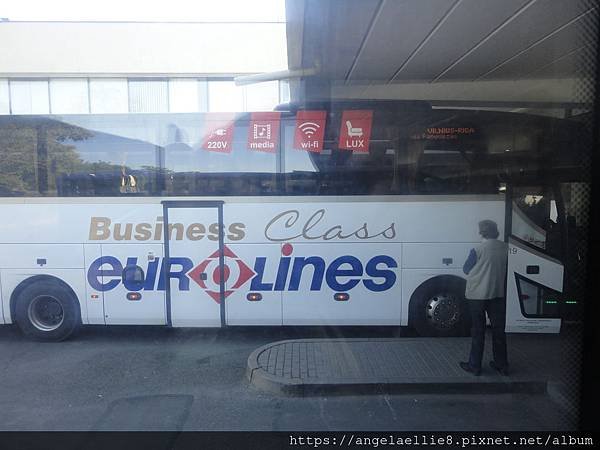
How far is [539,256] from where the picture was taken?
5.49 m

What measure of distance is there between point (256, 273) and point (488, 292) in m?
2.97

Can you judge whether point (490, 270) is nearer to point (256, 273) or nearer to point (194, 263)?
point (256, 273)

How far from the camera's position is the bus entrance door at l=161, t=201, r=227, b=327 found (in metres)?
5.62

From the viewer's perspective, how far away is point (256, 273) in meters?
5.70

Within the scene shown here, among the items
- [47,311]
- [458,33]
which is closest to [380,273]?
[458,33]

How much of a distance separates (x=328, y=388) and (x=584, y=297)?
2756mm

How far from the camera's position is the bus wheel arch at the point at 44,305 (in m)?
5.82

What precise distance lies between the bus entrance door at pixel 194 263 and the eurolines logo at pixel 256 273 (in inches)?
0.6

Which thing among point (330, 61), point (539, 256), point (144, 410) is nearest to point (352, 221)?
point (539, 256)

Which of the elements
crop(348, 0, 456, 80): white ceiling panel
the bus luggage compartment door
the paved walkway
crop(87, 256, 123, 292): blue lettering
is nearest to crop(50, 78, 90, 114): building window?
crop(87, 256, 123, 292): blue lettering

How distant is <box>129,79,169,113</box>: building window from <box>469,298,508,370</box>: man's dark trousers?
480cm

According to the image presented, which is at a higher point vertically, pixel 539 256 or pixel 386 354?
pixel 539 256

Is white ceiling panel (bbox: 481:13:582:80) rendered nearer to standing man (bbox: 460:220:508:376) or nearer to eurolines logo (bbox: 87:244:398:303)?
standing man (bbox: 460:220:508:376)

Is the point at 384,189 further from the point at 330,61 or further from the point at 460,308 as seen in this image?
the point at 330,61
